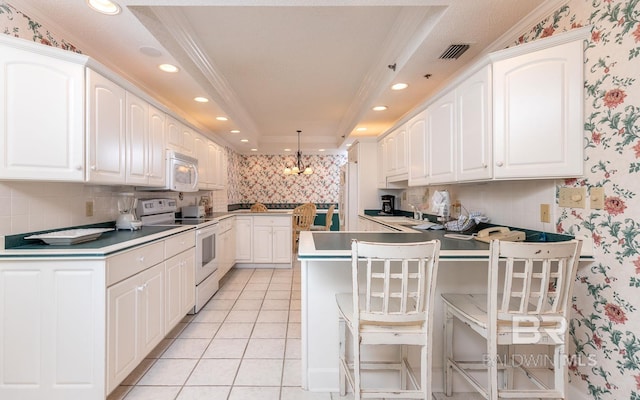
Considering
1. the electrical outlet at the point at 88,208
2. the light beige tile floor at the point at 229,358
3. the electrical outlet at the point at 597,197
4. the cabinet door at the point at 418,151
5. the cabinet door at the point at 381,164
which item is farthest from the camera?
the cabinet door at the point at 381,164

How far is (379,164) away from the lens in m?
4.42

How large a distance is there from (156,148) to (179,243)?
0.91m

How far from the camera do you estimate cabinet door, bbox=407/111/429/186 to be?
2.84 metres

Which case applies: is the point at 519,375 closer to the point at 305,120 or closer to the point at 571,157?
the point at 571,157

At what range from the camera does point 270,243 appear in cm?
477

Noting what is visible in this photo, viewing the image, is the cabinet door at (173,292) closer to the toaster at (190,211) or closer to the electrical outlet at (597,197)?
the toaster at (190,211)

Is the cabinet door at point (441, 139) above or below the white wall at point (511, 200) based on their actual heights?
above

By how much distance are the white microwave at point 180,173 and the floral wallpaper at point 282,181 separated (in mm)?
3837

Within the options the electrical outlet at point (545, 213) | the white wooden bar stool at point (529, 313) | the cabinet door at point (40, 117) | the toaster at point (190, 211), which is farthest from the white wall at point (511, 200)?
the toaster at point (190, 211)

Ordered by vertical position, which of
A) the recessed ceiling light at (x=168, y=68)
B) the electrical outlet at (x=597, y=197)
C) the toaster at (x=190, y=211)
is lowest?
the toaster at (x=190, y=211)

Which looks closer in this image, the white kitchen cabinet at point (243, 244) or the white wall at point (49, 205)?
the white wall at point (49, 205)

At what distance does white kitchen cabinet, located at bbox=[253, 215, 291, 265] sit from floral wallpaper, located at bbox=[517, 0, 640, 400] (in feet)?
12.1

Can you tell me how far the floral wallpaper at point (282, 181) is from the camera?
7508 mm

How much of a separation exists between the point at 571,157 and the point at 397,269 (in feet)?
3.64
